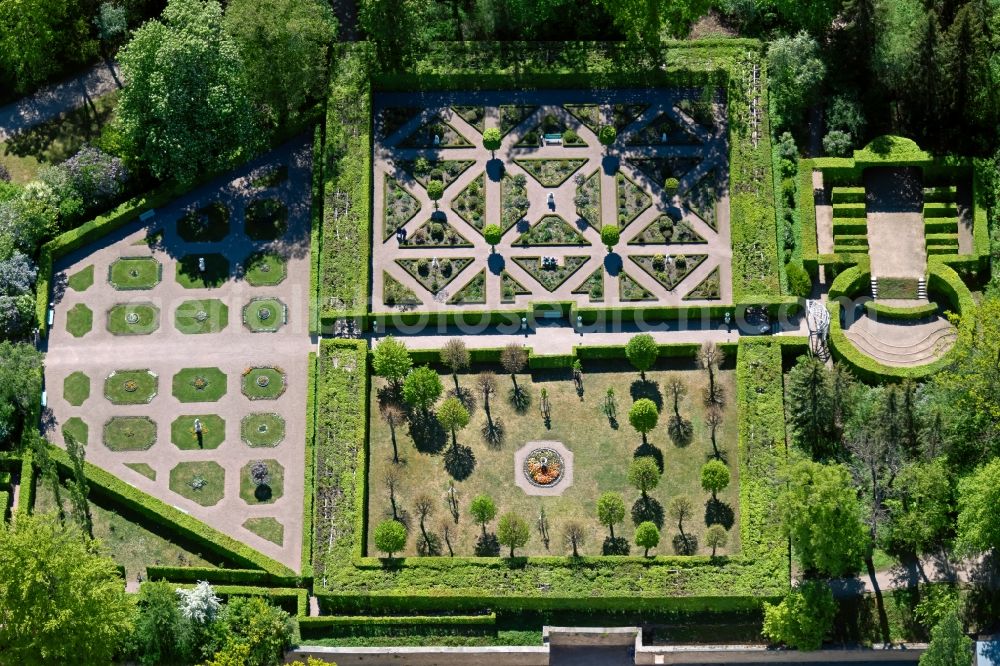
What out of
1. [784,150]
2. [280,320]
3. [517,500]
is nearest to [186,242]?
[280,320]

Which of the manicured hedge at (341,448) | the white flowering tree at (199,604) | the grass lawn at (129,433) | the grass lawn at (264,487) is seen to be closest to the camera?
the white flowering tree at (199,604)

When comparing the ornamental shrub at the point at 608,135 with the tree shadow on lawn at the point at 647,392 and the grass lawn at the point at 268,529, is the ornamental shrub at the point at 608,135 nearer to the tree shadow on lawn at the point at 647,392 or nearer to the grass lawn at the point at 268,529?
the tree shadow on lawn at the point at 647,392

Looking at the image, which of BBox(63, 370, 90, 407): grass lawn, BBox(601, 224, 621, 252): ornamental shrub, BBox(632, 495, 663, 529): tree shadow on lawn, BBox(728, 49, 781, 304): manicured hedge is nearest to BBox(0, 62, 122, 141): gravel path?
BBox(63, 370, 90, 407): grass lawn

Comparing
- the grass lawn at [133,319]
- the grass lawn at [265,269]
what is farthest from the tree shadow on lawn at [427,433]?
the grass lawn at [133,319]

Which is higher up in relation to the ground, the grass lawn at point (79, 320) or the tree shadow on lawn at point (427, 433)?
the grass lawn at point (79, 320)

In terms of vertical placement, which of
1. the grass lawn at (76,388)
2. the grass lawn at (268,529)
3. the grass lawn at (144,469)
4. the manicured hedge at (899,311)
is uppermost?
the manicured hedge at (899,311)

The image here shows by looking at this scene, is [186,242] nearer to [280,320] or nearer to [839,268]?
[280,320]

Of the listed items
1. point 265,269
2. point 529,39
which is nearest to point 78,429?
point 265,269
